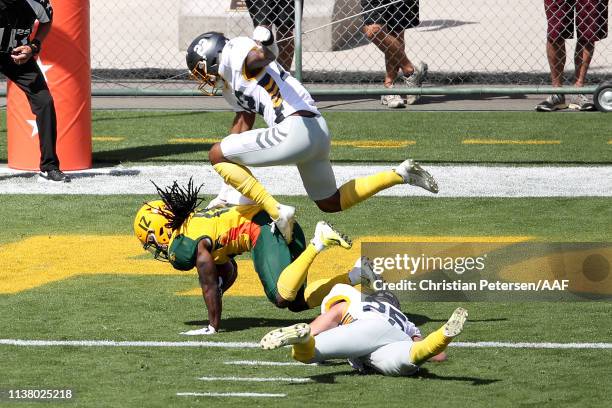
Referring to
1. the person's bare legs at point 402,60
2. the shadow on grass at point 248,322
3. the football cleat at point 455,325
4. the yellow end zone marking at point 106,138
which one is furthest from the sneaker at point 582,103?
the football cleat at point 455,325

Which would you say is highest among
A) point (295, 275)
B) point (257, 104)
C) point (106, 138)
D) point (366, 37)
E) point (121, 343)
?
point (257, 104)

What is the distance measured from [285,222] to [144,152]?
19.4 ft

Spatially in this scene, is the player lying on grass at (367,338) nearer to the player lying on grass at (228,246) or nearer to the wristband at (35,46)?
the player lying on grass at (228,246)

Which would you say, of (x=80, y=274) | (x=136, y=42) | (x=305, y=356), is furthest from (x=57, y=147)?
(x=136, y=42)

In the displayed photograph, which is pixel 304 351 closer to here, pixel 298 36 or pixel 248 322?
pixel 248 322

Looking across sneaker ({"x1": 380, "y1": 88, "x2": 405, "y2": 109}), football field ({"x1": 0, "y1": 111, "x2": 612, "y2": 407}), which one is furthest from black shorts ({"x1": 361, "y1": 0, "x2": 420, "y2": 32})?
football field ({"x1": 0, "y1": 111, "x2": 612, "y2": 407})

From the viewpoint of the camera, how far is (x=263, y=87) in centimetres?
797

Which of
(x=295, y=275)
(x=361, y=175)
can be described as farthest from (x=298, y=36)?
(x=295, y=275)

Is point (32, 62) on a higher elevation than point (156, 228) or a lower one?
lower

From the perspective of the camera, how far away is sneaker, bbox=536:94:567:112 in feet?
50.2

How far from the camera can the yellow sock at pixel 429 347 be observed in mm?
6145

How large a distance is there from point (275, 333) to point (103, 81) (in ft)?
36.2

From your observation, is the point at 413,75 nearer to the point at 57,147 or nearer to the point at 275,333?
the point at 57,147
